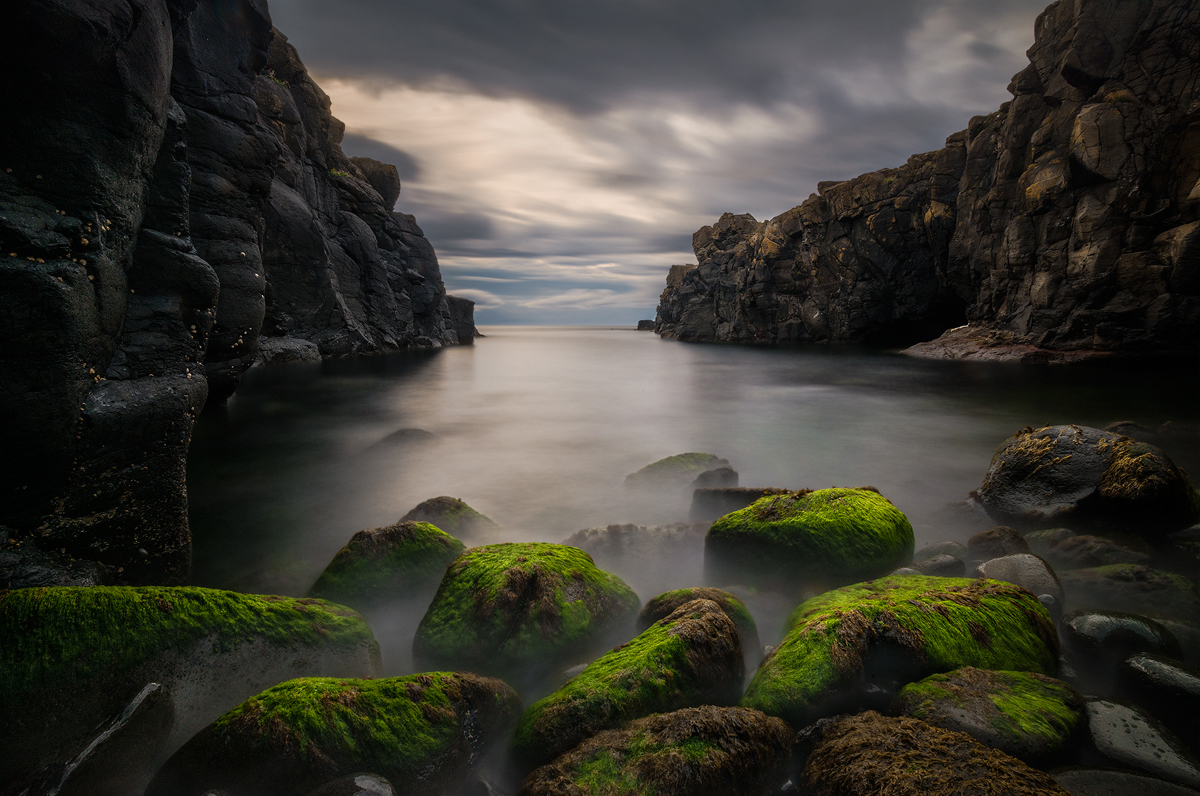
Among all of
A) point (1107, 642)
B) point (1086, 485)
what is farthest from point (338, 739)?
point (1086, 485)

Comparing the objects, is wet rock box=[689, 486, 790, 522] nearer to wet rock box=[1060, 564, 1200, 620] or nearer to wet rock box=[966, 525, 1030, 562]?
wet rock box=[966, 525, 1030, 562]

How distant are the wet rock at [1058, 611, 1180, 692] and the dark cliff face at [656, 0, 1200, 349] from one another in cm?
3039

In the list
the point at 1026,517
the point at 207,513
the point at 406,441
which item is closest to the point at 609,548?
the point at 1026,517

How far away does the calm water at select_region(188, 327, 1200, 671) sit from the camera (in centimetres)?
791

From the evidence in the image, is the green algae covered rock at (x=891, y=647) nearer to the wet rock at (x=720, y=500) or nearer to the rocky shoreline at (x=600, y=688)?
the rocky shoreline at (x=600, y=688)

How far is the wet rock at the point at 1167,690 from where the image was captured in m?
3.24

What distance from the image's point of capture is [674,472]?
9.50 metres

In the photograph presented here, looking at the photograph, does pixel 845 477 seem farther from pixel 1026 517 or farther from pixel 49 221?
pixel 49 221

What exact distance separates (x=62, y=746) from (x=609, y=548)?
4.86 metres

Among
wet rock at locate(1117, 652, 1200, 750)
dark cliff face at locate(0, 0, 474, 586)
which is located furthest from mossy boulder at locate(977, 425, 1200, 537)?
dark cliff face at locate(0, 0, 474, 586)

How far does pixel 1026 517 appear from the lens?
274 inches

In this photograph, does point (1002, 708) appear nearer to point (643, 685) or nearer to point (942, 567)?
point (643, 685)

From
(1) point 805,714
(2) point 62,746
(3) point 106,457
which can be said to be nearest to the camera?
(2) point 62,746

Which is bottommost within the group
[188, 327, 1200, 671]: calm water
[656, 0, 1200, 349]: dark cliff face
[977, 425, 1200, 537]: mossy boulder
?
[188, 327, 1200, 671]: calm water
